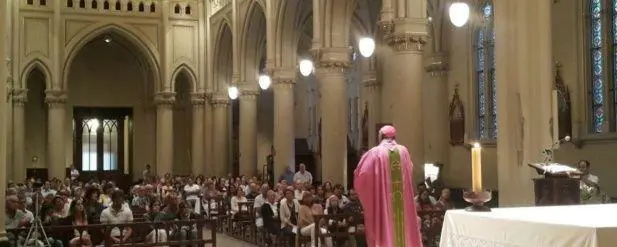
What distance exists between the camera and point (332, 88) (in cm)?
2156

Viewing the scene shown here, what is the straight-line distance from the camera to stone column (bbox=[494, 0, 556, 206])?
413 inches

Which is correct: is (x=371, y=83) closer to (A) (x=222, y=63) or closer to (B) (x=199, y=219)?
(A) (x=222, y=63)

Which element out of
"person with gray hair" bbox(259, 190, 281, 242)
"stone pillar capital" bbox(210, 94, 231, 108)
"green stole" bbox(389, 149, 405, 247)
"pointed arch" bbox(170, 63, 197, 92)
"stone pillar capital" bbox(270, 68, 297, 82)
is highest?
"pointed arch" bbox(170, 63, 197, 92)

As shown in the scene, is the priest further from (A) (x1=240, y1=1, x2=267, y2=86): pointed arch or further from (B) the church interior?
(A) (x1=240, y1=1, x2=267, y2=86): pointed arch

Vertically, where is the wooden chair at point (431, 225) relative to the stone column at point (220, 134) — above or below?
below

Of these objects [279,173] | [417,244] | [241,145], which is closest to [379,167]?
[417,244]

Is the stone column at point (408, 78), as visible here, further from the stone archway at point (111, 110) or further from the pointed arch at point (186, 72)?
the stone archway at point (111, 110)

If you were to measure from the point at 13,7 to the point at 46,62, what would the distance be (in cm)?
282

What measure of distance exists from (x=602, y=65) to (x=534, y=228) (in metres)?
14.6

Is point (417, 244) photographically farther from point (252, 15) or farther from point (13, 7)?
point (13, 7)

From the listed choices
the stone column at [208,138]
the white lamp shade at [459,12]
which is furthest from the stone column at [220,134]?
the white lamp shade at [459,12]

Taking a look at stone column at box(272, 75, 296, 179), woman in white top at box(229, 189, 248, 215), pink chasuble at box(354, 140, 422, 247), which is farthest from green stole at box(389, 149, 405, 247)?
stone column at box(272, 75, 296, 179)

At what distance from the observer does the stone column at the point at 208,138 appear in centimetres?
3378

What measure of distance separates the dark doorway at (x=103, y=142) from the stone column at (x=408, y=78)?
25783 mm
